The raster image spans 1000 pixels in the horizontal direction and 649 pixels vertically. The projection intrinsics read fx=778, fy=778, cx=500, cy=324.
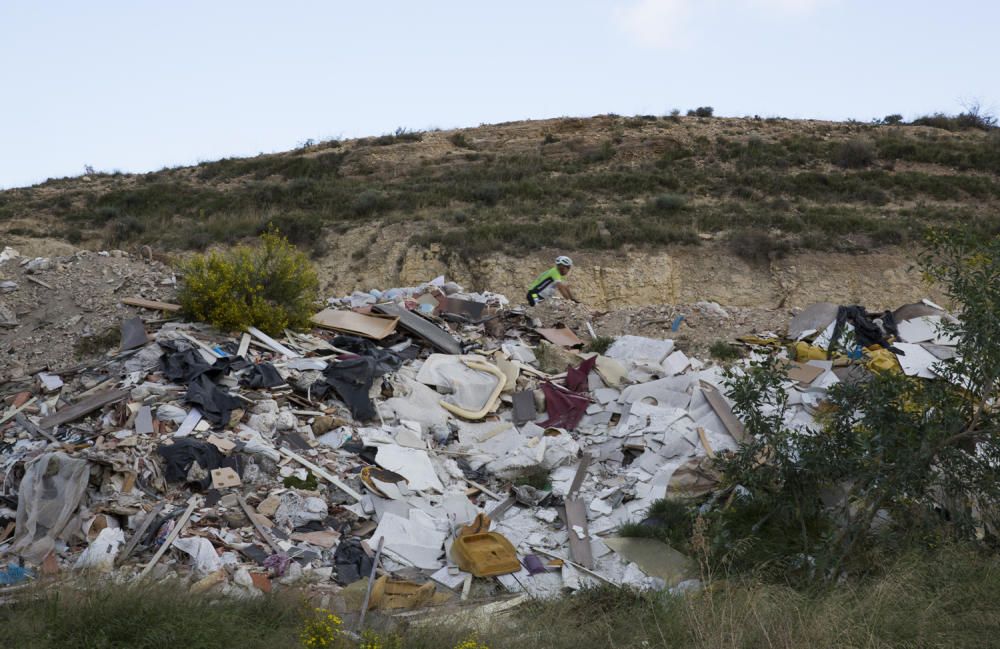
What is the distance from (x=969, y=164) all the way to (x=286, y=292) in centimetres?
1987

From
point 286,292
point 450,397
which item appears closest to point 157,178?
point 286,292

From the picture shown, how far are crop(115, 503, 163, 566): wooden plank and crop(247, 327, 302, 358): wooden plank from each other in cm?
305

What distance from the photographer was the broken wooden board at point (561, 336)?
1037 centimetres

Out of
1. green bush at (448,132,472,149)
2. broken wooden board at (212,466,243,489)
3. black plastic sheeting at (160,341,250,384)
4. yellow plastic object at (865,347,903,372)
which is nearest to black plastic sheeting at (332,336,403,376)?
black plastic sheeting at (160,341,250,384)

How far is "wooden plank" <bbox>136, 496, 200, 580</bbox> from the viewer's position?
4.96 meters

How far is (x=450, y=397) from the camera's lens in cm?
862

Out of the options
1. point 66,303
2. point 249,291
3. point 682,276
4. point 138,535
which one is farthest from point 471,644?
point 682,276

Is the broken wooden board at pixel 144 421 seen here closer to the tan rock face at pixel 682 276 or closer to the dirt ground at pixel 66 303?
the dirt ground at pixel 66 303

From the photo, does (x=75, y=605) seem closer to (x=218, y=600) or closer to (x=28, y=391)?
(x=218, y=600)

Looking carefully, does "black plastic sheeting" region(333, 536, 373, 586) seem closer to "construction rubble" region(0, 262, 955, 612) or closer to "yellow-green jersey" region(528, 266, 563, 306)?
"construction rubble" region(0, 262, 955, 612)

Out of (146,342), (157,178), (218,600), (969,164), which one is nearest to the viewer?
(218,600)

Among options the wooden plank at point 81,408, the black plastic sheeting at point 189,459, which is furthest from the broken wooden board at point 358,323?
the black plastic sheeting at point 189,459

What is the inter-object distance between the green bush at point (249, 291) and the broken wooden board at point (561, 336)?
10.2 ft

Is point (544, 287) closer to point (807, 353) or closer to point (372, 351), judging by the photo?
point (372, 351)
